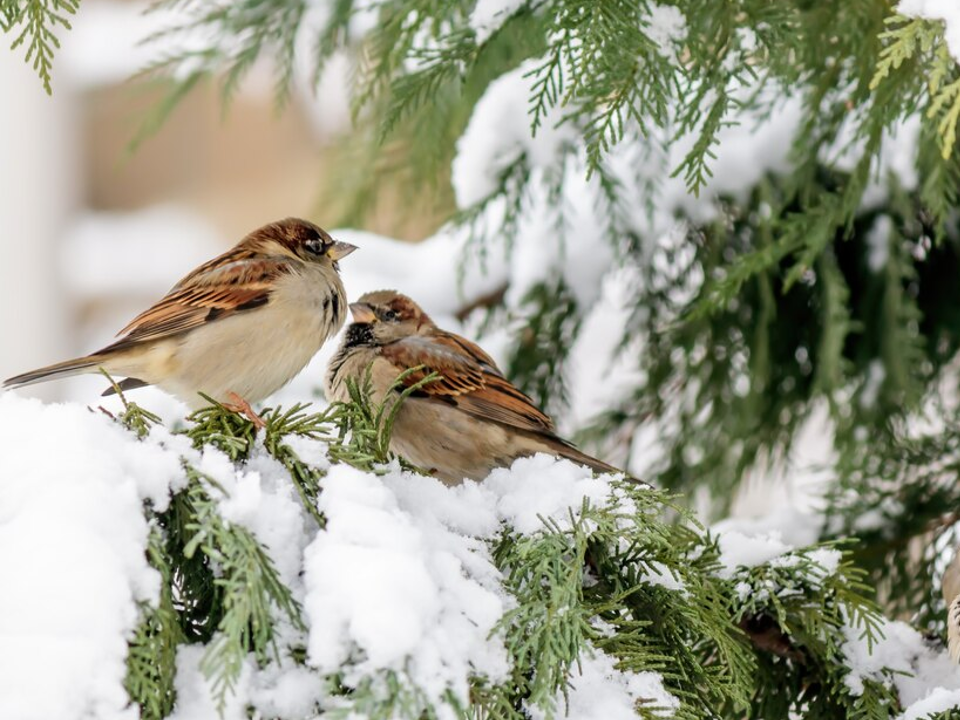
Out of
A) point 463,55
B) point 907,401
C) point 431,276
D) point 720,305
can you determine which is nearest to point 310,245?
point 431,276

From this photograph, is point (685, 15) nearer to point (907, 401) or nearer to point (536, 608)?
point (536, 608)

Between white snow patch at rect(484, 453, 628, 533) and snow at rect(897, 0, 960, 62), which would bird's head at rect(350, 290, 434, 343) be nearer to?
white snow patch at rect(484, 453, 628, 533)

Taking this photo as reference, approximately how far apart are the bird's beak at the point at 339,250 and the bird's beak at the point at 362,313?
95 mm

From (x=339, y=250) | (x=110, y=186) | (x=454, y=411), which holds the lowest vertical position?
(x=110, y=186)

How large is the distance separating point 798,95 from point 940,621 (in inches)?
32.7

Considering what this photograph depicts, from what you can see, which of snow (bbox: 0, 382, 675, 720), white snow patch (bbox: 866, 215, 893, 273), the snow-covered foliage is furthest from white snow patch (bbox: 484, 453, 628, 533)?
white snow patch (bbox: 866, 215, 893, 273)

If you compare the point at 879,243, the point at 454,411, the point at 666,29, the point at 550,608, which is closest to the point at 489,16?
the point at 666,29

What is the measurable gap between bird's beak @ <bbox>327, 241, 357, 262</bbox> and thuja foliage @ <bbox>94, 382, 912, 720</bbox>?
705 mm

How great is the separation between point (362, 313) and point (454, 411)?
276mm

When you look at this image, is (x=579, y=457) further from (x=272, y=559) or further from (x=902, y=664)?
(x=272, y=559)

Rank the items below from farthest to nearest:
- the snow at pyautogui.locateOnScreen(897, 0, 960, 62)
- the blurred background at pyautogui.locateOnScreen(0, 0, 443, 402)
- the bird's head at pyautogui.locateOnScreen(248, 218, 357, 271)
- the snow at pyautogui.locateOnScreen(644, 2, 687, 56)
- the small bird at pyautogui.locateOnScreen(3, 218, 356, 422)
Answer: the blurred background at pyautogui.locateOnScreen(0, 0, 443, 402), the bird's head at pyautogui.locateOnScreen(248, 218, 357, 271), the small bird at pyautogui.locateOnScreen(3, 218, 356, 422), the snow at pyautogui.locateOnScreen(644, 2, 687, 56), the snow at pyautogui.locateOnScreen(897, 0, 960, 62)

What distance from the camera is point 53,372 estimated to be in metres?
1.37

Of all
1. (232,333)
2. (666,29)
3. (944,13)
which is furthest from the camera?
(232,333)

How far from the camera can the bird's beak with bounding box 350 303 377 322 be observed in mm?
1738
